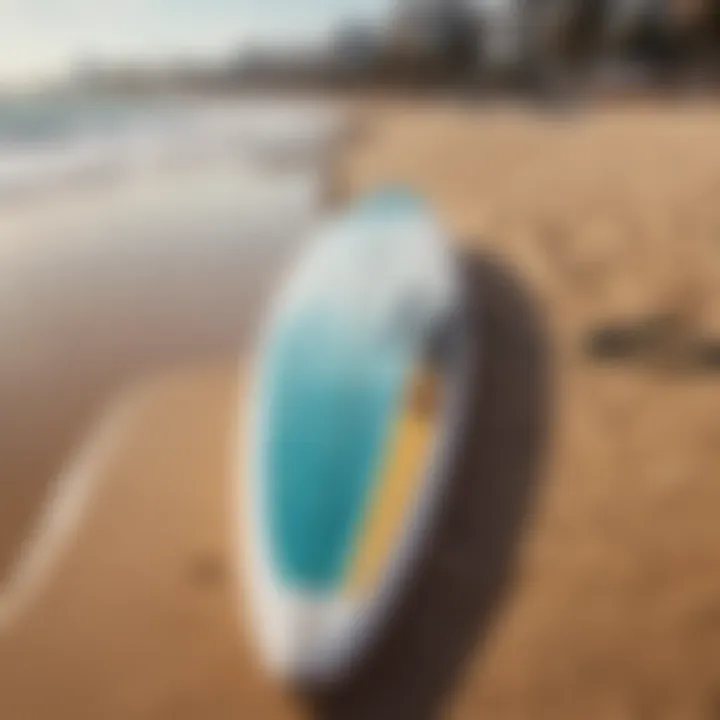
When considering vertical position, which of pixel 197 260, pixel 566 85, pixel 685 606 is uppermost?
pixel 566 85

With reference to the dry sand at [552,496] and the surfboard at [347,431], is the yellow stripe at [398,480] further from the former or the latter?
the dry sand at [552,496]

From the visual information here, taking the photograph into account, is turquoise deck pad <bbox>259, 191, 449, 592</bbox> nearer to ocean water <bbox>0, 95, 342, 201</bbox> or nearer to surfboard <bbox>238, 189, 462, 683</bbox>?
surfboard <bbox>238, 189, 462, 683</bbox>

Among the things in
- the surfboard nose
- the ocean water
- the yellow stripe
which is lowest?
the surfboard nose

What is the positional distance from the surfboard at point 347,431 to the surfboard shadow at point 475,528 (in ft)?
0.07

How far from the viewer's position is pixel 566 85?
963 mm

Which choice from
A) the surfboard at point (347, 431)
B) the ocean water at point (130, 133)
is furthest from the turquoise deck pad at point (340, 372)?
the ocean water at point (130, 133)

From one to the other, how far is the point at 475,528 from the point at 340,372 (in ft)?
0.61

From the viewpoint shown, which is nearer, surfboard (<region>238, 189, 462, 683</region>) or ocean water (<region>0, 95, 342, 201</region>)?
surfboard (<region>238, 189, 462, 683</region>)

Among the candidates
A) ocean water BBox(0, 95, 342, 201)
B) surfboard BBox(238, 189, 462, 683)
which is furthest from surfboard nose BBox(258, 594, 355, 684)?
ocean water BBox(0, 95, 342, 201)

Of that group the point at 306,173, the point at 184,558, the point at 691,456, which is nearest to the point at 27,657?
the point at 184,558

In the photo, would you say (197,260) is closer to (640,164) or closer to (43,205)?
(43,205)

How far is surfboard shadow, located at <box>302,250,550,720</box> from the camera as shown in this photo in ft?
2.61

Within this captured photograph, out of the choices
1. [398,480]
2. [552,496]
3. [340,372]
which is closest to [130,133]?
[340,372]

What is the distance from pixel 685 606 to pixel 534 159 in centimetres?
45
